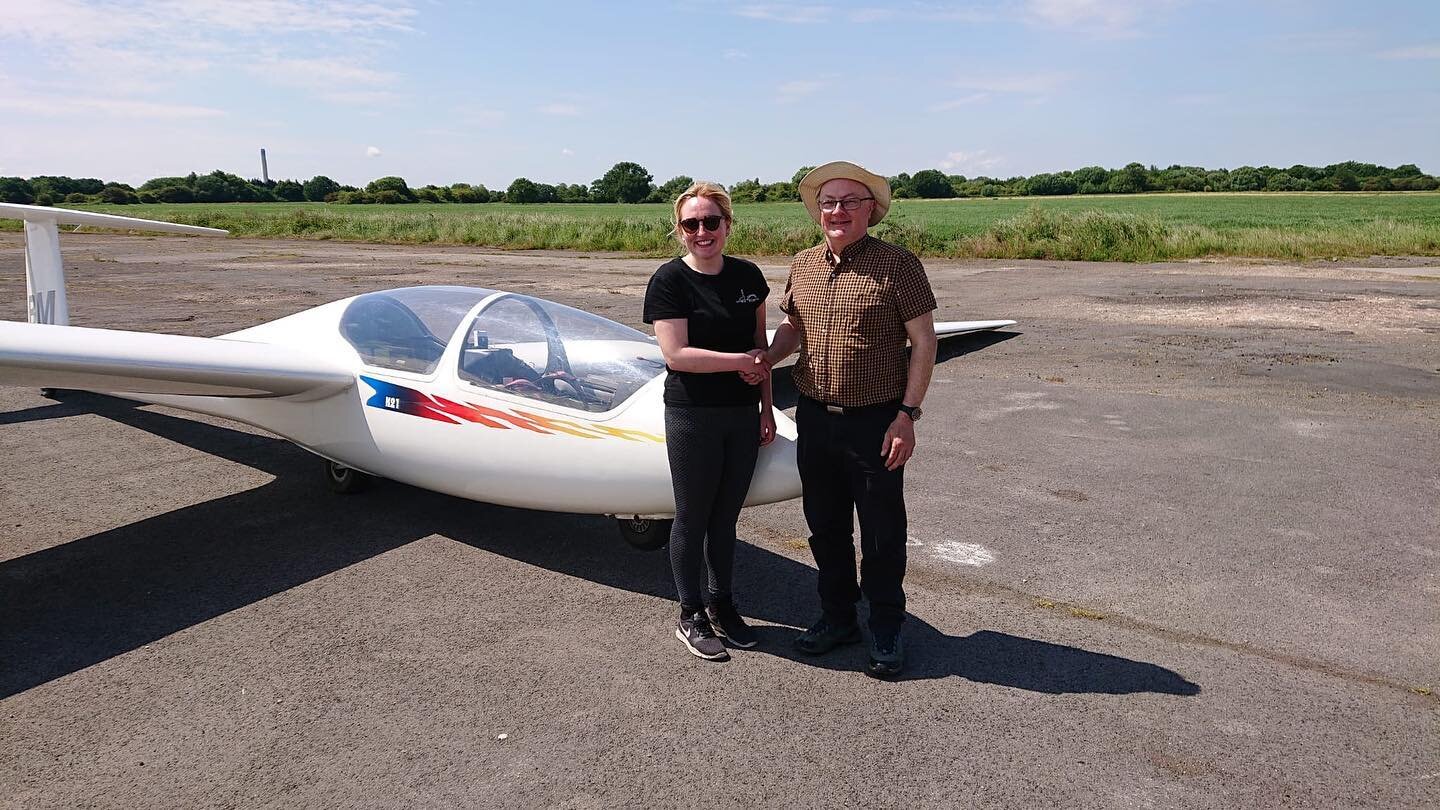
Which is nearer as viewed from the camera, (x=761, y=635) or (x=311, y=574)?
(x=761, y=635)

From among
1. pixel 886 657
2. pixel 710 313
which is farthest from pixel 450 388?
pixel 886 657

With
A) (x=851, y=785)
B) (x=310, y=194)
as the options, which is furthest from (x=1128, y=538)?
(x=310, y=194)

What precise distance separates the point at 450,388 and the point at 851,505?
2507 mm

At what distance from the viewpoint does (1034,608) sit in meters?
4.69

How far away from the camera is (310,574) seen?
514cm

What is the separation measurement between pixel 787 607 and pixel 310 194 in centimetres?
12658

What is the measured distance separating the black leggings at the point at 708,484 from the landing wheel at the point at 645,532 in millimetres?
940

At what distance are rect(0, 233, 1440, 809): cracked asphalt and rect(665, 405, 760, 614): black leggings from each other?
0.41 metres

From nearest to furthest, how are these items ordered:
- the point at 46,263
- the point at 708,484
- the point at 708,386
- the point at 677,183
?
the point at 708,386, the point at 708,484, the point at 46,263, the point at 677,183

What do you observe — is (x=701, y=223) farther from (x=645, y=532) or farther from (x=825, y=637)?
(x=645, y=532)

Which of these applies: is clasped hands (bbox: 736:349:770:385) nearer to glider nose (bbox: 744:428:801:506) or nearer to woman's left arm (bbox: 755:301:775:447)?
woman's left arm (bbox: 755:301:775:447)

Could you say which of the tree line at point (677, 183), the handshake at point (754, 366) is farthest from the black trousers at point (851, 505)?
the tree line at point (677, 183)

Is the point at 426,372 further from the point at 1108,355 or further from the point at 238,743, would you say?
the point at 1108,355

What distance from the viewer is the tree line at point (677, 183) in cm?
9619
